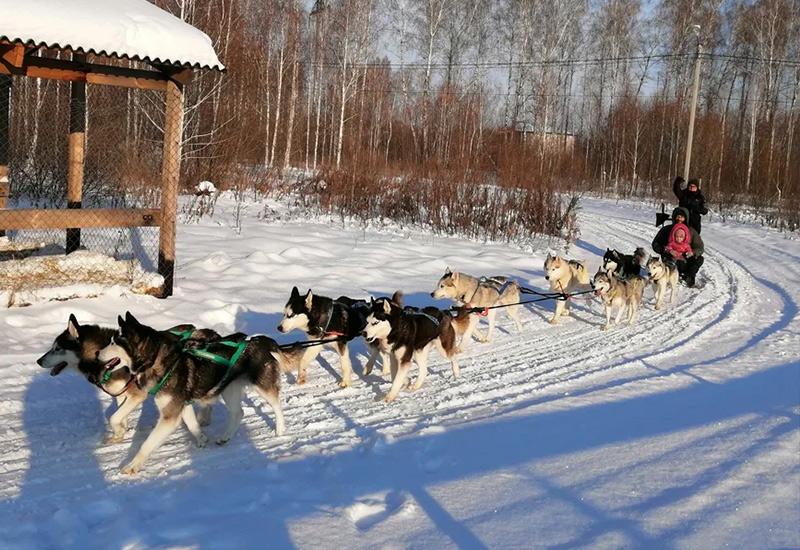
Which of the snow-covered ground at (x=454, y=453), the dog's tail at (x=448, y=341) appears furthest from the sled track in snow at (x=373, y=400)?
the dog's tail at (x=448, y=341)

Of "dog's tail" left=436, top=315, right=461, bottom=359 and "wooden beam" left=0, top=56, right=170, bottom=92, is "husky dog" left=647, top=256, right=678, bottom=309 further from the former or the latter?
"wooden beam" left=0, top=56, right=170, bottom=92

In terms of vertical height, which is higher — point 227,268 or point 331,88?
point 331,88

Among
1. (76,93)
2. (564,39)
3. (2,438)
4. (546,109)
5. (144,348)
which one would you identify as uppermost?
(564,39)

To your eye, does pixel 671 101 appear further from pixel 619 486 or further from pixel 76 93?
pixel 619 486

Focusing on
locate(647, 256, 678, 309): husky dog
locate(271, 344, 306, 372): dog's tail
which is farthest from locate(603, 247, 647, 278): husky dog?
locate(271, 344, 306, 372): dog's tail

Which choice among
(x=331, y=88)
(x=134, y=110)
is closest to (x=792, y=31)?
(x=331, y=88)

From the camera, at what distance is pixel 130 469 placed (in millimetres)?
3846

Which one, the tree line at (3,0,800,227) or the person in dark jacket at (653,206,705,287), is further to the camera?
the tree line at (3,0,800,227)

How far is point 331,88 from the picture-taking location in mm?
35281

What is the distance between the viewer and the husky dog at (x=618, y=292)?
8.25 meters

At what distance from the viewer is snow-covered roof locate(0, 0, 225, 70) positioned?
626cm

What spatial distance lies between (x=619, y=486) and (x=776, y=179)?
29887 mm

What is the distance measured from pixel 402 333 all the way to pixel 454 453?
1.34 metres

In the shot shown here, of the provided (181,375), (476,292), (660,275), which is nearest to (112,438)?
(181,375)
